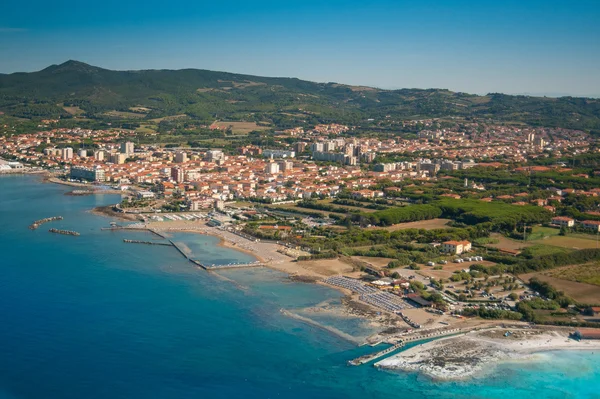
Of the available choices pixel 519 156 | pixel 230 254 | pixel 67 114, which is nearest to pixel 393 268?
pixel 230 254

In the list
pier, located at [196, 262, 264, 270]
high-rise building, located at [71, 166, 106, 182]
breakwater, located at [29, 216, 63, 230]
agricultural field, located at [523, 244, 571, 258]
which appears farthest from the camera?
high-rise building, located at [71, 166, 106, 182]

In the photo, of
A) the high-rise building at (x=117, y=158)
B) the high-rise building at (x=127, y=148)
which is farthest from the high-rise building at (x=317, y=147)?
the high-rise building at (x=117, y=158)

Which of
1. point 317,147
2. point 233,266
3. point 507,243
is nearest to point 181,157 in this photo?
point 317,147

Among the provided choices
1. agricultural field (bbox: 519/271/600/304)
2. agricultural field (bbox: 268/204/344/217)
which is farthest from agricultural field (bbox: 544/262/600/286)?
agricultural field (bbox: 268/204/344/217)

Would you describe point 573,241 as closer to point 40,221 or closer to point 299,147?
point 40,221

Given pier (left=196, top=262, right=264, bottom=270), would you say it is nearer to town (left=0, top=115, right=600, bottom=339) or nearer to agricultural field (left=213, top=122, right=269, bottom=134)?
town (left=0, top=115, right=600, bottom=339)

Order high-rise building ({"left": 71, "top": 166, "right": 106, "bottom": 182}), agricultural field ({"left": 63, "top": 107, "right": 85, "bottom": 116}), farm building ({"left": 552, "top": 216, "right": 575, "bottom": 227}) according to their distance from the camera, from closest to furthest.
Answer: farm building ({"left": 552, "top": 216, "right": 575, "bottom": 227}) → high-rise building ({"left": 71, "top": 166, "right": 106, "bottom": 182}) → agricultural field ({"left": 63, "top": 107, "right": 85, "bottom": 116})

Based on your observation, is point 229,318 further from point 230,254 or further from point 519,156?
point 519,156
